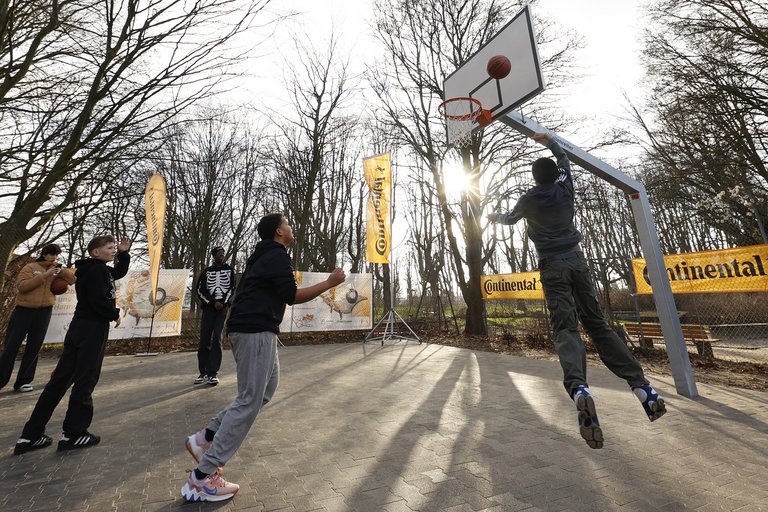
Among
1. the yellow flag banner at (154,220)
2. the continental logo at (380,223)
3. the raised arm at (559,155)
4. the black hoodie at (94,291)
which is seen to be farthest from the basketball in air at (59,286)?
the continental logo at (380,223)

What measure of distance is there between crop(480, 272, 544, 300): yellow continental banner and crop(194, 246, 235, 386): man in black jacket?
328 inches

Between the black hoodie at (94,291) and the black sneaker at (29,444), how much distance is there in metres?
1.10

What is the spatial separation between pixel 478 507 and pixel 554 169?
9.15 ft

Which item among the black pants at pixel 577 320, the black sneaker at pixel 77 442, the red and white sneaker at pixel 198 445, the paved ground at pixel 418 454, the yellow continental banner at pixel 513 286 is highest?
the yellow continental banner at pixel 513 286

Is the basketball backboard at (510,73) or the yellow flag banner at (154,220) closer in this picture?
the basketball backboard at (510,73)

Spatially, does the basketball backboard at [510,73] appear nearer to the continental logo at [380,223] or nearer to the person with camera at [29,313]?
the continental logo at [380,223]

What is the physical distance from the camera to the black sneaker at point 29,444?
3129mm

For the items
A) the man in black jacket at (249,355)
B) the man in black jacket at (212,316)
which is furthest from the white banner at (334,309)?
the man in black jacket at (249,355)

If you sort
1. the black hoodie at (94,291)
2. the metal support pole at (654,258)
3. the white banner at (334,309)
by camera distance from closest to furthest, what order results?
1. the black hoodie at (94,291)
2. the metal support pole at (654,258)
3. the white banner at (334,309)

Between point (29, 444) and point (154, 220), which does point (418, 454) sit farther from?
point (154, 220)

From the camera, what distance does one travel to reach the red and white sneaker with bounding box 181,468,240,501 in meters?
2.27

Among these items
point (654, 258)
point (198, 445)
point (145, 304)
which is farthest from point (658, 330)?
point (145, 304)

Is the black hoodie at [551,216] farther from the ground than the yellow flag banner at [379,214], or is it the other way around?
the yellow flag banner at [379,214]

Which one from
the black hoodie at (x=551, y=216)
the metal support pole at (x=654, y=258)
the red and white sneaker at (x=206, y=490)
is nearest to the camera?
the red and white sneaker at (x=206, y=490)
